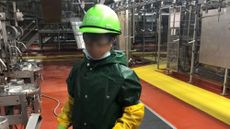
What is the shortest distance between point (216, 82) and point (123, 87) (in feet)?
16.2

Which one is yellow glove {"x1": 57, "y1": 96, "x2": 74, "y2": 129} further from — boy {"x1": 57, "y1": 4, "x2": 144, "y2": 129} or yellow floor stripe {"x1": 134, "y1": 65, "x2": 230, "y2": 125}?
yellow floor stripe {"x1": 134, "y1": 65, "x2": 230, "y2": 125}

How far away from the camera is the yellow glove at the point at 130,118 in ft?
4.27

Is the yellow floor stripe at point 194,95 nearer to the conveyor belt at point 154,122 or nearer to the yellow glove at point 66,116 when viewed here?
the conveyor belt at point 154,122

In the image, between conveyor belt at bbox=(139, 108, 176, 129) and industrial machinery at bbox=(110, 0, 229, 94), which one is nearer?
conveyor belt at bbox=(139, 108, 176, 129)

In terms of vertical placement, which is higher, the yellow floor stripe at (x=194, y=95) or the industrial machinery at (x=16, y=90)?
the industrial machinery at (x=16, y=90)

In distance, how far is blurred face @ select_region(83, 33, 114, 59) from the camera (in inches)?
50.8

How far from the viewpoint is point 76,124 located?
1496 mm

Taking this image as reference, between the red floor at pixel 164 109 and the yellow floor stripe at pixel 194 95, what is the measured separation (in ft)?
0.48

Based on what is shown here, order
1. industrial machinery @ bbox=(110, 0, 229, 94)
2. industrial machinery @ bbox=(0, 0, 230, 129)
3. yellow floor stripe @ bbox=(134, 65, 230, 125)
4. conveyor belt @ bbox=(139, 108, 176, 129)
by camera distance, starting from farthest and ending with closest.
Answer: industrial machinery @ bbox=(110, 0, 229, 94) < yellow floor stripe @ bbox=(134, 65, 230, 125) < conveyor belt @ bbox=(139, 108, 176, 129) < industrial machinery @ bbox=(0, 0, 230, 129)

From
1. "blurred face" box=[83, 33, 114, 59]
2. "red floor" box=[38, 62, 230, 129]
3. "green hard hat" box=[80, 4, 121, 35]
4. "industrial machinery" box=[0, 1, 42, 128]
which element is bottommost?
"red floor" box=[38, 62, 230, 129]

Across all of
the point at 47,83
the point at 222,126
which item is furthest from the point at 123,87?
the point at 47,83

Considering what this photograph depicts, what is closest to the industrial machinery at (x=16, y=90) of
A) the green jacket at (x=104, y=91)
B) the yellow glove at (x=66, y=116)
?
the yellow glove at (x=66, y=116)

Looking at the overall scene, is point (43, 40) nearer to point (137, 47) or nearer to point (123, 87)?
point (137, 47)

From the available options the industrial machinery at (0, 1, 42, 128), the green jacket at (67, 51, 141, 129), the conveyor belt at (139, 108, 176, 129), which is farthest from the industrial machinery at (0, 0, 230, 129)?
the conveyor belt at (139, 108, 176, 129)
